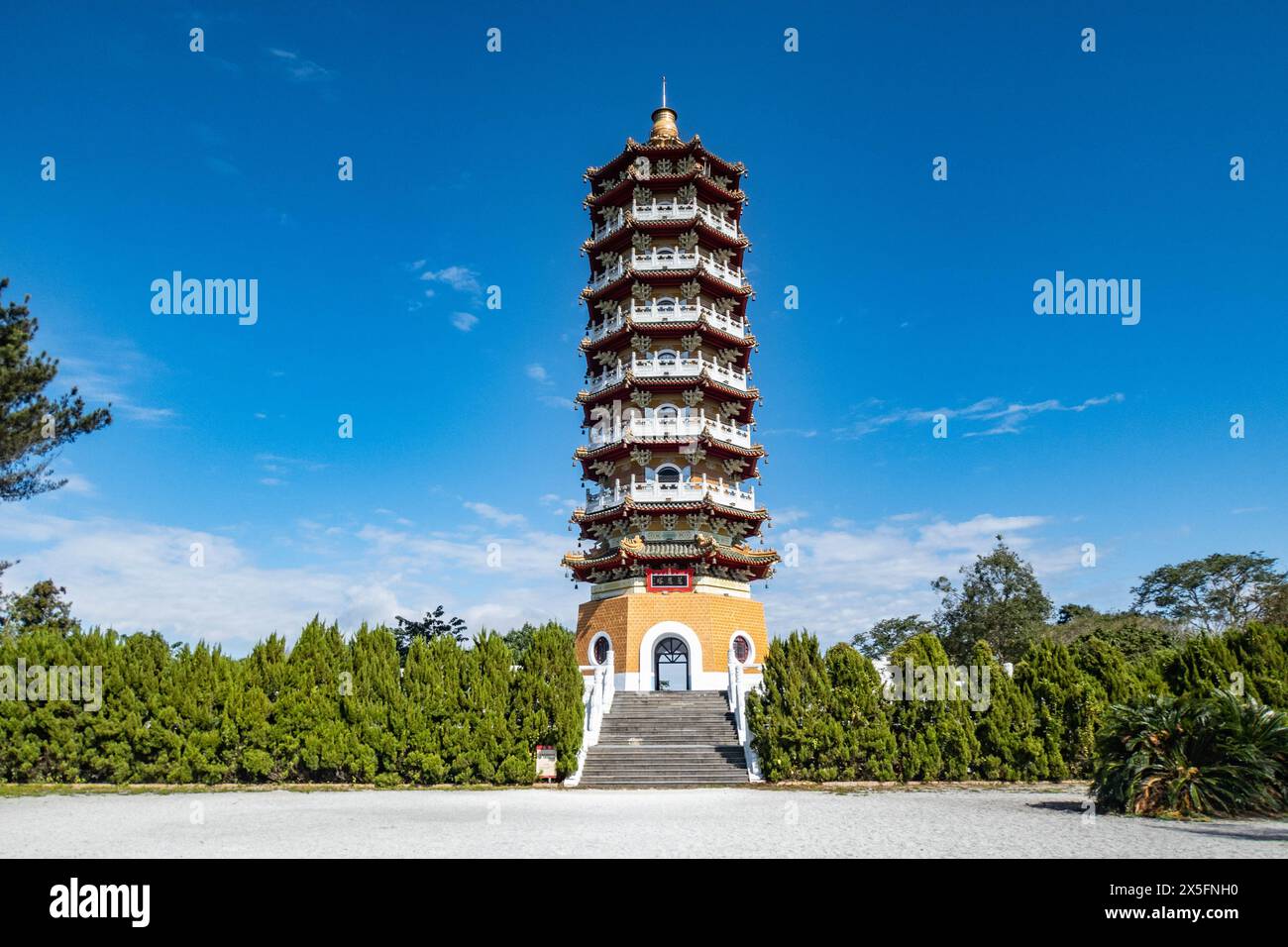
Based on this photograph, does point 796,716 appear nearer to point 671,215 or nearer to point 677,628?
point 677,628

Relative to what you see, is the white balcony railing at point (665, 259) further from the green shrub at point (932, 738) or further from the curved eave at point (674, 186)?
the green shrub at point (932, 738)

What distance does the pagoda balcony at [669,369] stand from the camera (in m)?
31.4

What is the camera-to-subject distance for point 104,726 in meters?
18.6

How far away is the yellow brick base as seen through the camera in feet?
94.0

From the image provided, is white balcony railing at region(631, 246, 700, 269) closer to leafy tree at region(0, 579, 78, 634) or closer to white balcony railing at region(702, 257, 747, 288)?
white balcony railing at region(702, 257, 747, 288)

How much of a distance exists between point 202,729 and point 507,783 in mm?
6895

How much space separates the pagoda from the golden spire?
38 cm

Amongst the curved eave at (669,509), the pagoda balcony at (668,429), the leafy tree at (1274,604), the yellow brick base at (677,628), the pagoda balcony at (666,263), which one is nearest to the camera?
the yellow brick base at (677,628)

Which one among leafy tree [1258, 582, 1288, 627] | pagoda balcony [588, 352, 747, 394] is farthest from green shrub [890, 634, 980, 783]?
leafy tree [1258, 582, 1288, 627]

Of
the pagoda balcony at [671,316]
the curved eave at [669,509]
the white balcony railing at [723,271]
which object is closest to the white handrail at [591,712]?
the curved eave at [669,509]

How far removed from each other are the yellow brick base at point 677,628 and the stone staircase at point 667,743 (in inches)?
116

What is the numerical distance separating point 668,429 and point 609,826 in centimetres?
2006

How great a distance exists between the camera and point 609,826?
12.1 m
